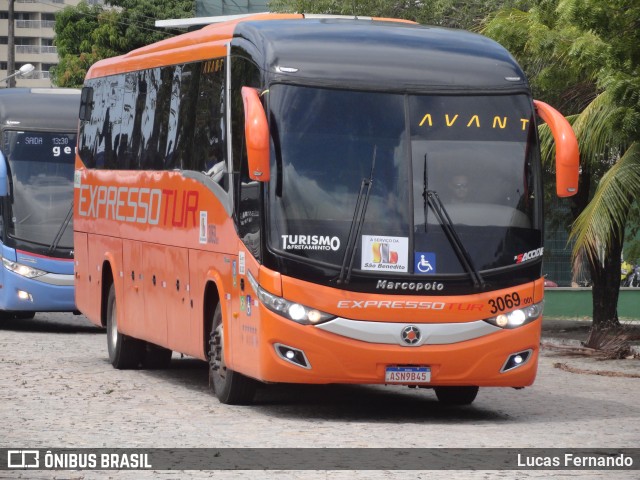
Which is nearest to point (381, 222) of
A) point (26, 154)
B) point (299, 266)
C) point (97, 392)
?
point (299, 266)

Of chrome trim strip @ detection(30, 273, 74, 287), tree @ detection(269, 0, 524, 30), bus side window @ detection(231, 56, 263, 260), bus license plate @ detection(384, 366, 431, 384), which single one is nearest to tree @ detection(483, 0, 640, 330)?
bus side window @ detection(231, 56, 263, 260)

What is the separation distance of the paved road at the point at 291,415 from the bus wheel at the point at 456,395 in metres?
0.10

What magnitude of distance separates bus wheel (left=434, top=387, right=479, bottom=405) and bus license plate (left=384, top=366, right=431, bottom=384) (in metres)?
1.71

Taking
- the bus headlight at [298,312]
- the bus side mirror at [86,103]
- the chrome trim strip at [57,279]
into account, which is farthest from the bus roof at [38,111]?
the bus headlight at [298,312]

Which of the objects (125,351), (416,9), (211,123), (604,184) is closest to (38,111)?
(125,351)

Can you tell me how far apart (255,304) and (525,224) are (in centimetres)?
246

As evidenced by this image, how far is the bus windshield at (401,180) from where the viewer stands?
13547 mm

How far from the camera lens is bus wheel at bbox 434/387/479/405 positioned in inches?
599

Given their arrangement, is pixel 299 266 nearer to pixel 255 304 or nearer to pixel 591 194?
pixel 255 304

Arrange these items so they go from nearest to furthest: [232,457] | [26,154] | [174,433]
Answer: [232,457]
[174,433]
[26,154]

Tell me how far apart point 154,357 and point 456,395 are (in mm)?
5135

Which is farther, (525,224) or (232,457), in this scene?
(525,224)

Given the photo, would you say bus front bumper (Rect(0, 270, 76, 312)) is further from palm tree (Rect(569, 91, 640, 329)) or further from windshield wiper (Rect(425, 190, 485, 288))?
windshield wiper (Rect(425, 190, 485, 288))

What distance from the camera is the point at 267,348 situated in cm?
1351
